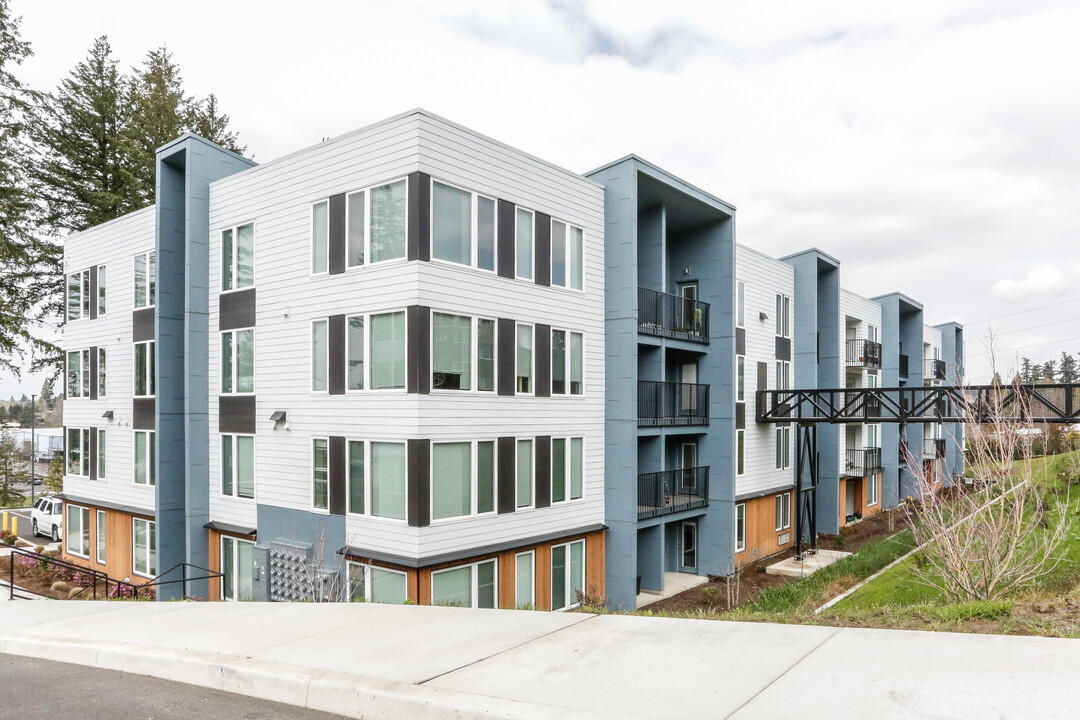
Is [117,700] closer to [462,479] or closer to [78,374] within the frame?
[462,479]

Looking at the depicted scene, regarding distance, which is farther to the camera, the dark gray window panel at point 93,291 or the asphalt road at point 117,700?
the dark gray window panel at point 93,291

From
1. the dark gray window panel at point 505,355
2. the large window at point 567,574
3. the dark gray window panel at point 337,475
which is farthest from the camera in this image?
the large window at point 567,574

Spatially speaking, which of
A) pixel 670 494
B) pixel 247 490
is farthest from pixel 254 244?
pixel 670 494

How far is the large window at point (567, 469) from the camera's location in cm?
1570

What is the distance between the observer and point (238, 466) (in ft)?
53.7

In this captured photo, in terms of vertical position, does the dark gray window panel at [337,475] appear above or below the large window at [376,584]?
above

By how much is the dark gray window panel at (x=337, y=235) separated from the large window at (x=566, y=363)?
4950 millimetres

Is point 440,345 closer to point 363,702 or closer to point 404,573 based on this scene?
point 404,573

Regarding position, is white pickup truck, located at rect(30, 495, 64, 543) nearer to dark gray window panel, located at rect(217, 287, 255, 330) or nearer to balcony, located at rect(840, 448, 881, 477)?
dark gray window panel, located at rect(217, 287, 255, 330)

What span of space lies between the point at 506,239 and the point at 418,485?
554 centimetres

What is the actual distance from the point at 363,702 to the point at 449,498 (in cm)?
828

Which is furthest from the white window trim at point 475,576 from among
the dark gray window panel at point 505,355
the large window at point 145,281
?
the large window at point 145,281

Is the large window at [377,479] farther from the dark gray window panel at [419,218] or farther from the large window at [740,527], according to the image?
the large window at [740,527]

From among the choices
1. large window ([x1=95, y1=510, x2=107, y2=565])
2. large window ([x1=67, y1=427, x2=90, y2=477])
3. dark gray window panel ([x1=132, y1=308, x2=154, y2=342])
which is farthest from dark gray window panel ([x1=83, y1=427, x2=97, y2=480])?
dark gray window panel ([x1=132, y1=308, x2=154, y2=342])
